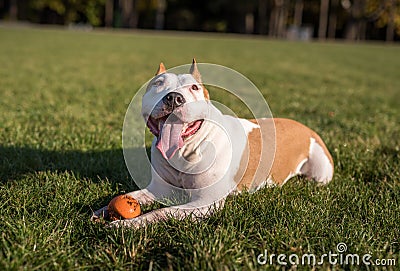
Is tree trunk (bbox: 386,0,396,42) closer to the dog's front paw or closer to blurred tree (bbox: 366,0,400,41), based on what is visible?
blurred tree (bbox: 366,0,400,41)

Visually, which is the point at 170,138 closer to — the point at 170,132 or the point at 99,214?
the point at 170,132

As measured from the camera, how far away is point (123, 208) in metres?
2.88

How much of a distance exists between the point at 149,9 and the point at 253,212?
5255 centimetres

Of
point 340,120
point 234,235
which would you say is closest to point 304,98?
point 340,120

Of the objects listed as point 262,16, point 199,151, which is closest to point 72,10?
point 262,16

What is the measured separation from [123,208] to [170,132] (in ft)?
1.90

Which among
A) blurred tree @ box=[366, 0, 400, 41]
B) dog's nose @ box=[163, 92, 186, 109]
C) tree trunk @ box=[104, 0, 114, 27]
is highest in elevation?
blurred tree @ box=[366, 0, 400, 41]

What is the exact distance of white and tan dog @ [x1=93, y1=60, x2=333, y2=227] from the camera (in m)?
2.78

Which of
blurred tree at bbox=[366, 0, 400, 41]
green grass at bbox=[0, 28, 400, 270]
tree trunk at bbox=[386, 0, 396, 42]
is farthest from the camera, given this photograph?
blurred tree at bbox=[366, 0, 400, 41]

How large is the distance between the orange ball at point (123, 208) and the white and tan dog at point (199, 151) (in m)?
0.07

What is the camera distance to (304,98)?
28.6 feet

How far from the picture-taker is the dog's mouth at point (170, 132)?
9.13ft

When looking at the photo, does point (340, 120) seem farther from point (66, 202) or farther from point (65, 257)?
point (65, 257)

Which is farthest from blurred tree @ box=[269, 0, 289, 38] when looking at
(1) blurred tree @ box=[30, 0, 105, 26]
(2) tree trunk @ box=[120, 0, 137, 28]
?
(1) blurred tree @ box=[30, 0, 105, 26]
